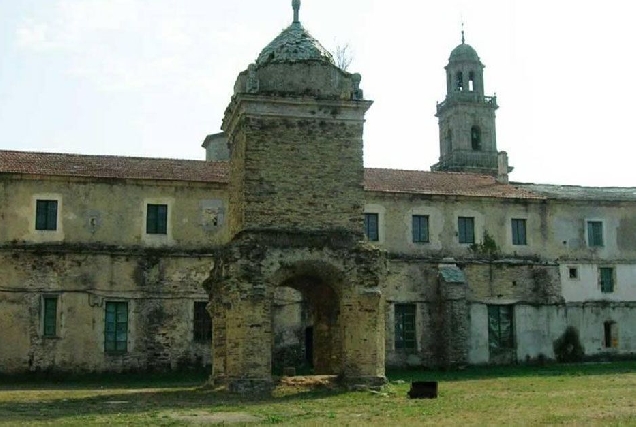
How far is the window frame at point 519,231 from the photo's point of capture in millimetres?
35906

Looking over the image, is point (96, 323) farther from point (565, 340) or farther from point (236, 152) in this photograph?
point (565, 340)

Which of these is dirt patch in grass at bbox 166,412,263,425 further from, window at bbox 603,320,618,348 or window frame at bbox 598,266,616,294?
window frame at bbox 598,266,616,294

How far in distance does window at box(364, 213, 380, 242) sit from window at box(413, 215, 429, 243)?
1.67 meters

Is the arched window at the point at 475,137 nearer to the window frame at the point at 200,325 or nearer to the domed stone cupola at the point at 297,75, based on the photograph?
the window frame at the point at 200,325

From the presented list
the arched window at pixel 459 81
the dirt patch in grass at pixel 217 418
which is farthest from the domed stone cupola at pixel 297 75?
the arched window at pixel 459 81

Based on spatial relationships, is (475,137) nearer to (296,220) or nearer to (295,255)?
(296,220)

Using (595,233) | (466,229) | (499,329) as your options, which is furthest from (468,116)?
(499,329)

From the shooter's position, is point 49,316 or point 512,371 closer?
point 49,316

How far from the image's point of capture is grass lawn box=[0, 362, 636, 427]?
1596cm

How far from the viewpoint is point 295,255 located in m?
21.5

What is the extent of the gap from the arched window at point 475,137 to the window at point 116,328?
3544 centimetres

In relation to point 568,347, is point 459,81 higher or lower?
higher

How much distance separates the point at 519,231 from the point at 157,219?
15022 millimetres

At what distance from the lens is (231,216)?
79.1 ft
